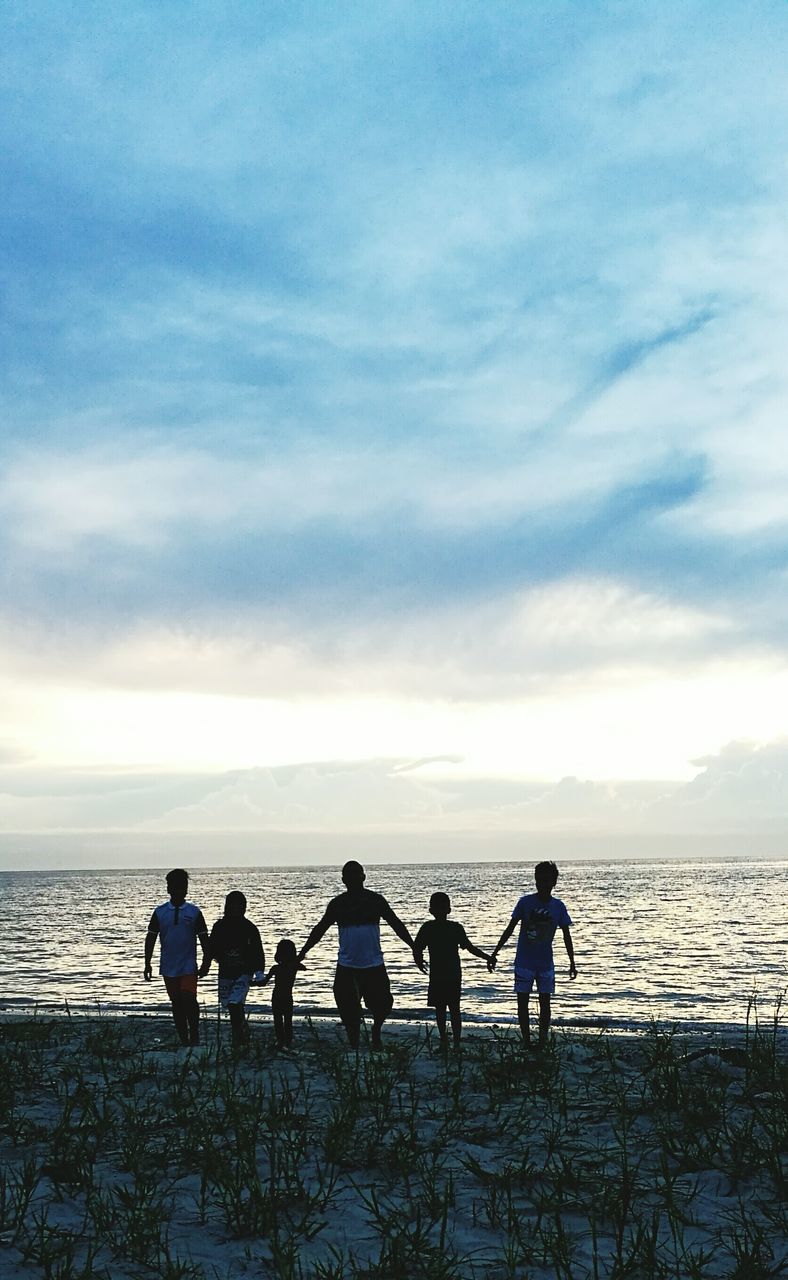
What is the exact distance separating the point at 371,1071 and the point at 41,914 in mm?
61328

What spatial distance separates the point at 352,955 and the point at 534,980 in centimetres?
224

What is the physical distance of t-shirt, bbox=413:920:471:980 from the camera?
1098 centimetres

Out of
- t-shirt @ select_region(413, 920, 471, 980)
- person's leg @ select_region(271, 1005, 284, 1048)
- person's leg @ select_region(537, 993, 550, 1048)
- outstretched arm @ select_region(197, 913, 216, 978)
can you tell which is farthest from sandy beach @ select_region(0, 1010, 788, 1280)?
outstretched arm @ select_region(197, 913, 216, 978)

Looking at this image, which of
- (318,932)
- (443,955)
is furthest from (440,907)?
(318,932)

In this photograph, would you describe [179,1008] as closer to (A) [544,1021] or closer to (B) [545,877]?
(A) [544,1021]

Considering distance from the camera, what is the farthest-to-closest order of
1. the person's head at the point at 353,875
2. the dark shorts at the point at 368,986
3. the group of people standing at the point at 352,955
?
the dark shorts at the point at 368,986, the group of people standing at the point at 352,955, the person's head at the point at 353,875

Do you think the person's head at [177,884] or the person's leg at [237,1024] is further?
the person's head at [177,884]

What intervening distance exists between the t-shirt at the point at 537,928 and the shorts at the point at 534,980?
0.16ft

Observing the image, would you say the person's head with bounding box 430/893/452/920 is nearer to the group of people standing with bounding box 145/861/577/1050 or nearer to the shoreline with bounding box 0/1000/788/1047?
the group of people standing with bounding box 145/861/577/1050

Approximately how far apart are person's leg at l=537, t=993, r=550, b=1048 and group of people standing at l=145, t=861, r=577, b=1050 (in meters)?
0.01

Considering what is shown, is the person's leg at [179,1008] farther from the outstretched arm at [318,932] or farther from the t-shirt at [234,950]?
the outstretched arm at [318,932]

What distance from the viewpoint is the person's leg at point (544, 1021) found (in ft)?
32.9

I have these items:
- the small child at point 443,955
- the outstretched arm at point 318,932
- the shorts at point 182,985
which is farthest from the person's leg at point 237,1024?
the small child at point 443,955

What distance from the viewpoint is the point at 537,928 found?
10805 mm
